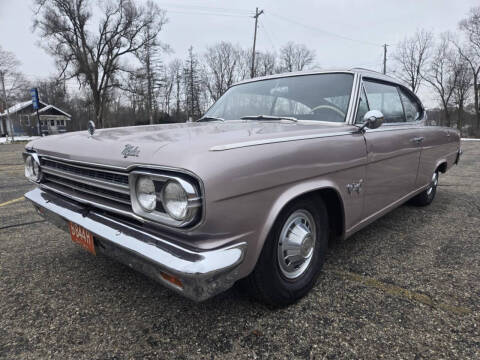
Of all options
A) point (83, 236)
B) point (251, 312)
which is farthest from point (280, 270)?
point (83, 236)

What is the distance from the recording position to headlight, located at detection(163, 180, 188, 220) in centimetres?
144

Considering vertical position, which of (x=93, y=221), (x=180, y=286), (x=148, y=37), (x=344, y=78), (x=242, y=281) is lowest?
(x=242, y=281)

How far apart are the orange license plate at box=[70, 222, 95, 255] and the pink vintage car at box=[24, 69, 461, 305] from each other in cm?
1

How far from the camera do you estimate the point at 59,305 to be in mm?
2086

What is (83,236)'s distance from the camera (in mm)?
1943

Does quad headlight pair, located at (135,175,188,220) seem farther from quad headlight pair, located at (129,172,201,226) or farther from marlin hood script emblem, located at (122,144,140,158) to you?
marlin hood script emblem, located at (122,144,140,158)

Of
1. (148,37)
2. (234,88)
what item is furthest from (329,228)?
(148,37)

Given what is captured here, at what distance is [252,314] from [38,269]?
1.89 meters

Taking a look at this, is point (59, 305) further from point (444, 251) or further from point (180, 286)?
point (444, 251)

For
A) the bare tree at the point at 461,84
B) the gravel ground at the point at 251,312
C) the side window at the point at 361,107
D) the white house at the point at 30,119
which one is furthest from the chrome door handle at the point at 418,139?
the white house at the point at 30,119

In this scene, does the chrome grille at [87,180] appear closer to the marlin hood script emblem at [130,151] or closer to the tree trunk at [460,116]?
the marlin hood script emblem at [130,151]

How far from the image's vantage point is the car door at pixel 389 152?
254 centimetres

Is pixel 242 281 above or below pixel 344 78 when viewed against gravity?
below

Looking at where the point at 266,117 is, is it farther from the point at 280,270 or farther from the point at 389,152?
the point at 280,270
